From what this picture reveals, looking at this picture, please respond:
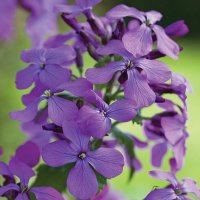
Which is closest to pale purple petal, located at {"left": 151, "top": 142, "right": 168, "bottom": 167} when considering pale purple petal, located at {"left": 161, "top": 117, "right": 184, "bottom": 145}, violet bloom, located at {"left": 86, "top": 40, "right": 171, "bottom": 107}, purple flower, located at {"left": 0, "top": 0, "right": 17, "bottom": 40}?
pale purple petal, located at {"left": 161, "top": 117, "right": 184, "bottom": 145}

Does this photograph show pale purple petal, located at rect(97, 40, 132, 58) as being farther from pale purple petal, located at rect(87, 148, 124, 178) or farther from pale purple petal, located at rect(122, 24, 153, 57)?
pale purple petal, located at rect(87, 148, 124, 178)

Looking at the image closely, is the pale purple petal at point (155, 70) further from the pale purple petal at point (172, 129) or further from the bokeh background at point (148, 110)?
the bokeh background at point (148, 110)

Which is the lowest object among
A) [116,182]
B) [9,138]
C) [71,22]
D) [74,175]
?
[116,182]

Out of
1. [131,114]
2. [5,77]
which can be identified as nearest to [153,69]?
[131,114]

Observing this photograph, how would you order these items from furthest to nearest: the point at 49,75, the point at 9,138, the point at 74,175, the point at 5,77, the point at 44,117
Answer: the point at 5,77 < the point at 9,138 < the point at 44,117 < the point at 49,75 < the point at 74,175

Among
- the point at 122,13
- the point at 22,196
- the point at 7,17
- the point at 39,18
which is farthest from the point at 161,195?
the point at 7,17

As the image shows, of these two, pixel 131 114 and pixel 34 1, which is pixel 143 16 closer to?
pixel 131 114

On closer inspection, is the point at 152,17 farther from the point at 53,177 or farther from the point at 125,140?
the point at 53,177
